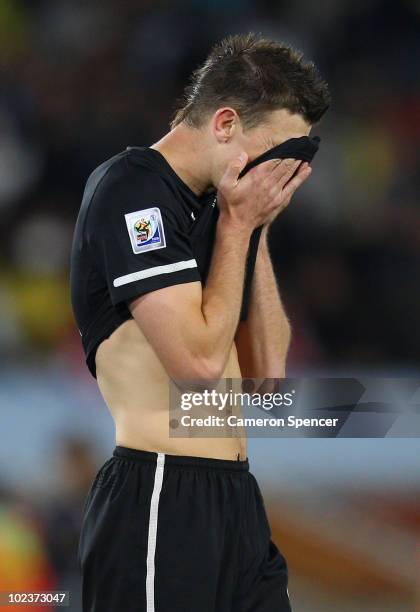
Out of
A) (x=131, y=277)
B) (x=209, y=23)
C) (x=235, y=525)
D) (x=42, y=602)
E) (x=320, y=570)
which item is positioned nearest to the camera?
(x=131, y=277)

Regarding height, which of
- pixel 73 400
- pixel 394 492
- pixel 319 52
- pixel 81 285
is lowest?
pixel 394 492

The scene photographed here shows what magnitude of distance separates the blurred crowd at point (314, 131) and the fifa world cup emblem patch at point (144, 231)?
1.96 metres

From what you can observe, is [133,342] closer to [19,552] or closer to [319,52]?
[19,552]

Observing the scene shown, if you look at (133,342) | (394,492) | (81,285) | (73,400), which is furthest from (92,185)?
(394,492)

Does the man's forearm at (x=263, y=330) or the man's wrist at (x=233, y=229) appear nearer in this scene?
the man's wrist at (x=233, y=229)

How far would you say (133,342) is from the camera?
1626 mm

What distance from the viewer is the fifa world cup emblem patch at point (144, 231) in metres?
1.56

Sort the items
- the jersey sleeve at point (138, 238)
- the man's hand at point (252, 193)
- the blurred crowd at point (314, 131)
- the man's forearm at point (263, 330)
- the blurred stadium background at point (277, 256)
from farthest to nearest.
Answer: the blurred crowd at point (314, 131), the blurred stadium background at point (277, 256), the man's forearm at point (263, 330), the man's hand at point (252, 193), the jersey sleeve at point (138, 238)

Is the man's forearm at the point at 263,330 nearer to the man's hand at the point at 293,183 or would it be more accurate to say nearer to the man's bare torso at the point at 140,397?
the man's hand at the point at 293,183

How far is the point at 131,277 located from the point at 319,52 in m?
2.57

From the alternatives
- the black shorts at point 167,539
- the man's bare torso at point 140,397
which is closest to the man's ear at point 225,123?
the man's bare torso at point 140,397

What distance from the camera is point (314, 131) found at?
378 cm

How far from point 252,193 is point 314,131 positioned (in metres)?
2.19

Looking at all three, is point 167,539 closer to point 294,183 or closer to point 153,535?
point 153,535
